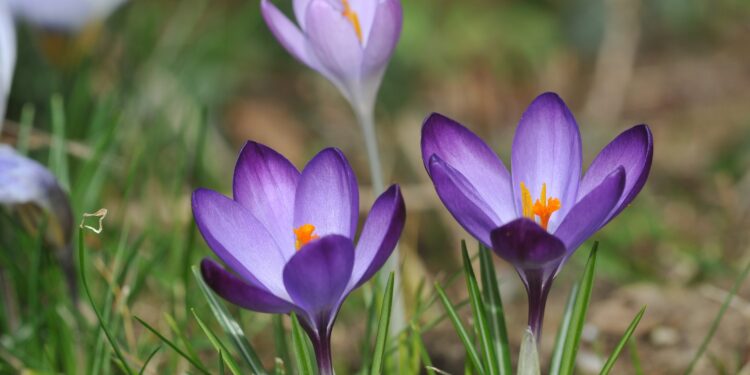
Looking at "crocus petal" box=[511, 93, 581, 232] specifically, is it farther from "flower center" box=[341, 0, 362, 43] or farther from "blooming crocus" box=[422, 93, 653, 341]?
"flower center" box=[341, 0, 362, 43]

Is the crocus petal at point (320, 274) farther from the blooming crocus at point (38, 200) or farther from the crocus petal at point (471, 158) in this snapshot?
the blooming crocus at point (38, 200)

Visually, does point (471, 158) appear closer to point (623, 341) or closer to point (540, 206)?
point (540, 206)

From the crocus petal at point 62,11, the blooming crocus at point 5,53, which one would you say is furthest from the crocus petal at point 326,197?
the crocus petal at point 62,11

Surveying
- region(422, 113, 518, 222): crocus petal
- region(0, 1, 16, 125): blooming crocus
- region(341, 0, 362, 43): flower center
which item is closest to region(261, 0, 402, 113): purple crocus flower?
region(341, 0, 362, 43): flower center

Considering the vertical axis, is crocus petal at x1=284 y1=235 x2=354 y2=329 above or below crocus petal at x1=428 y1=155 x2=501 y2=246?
below

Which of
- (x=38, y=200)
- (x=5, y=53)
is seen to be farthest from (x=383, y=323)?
(x=5, y=53)

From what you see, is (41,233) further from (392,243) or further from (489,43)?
(489,43)
